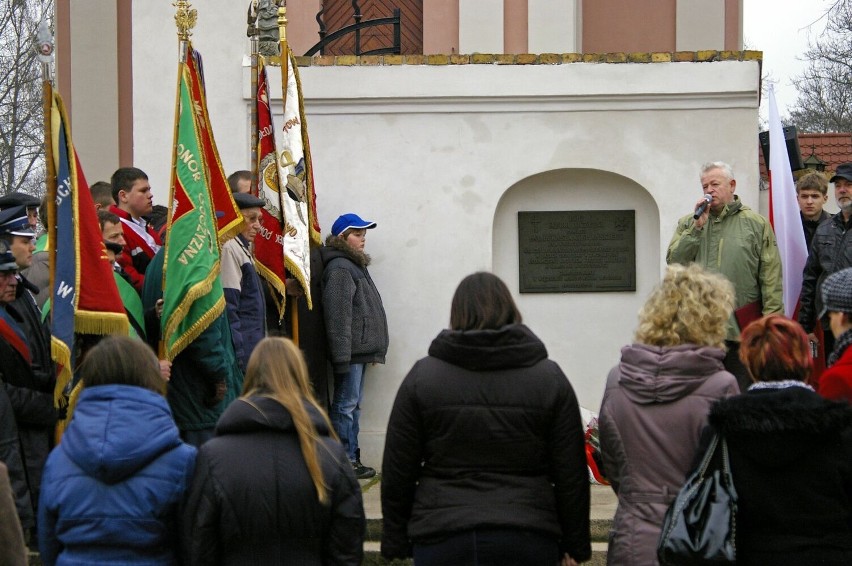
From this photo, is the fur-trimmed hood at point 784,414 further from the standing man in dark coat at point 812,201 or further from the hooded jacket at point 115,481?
the standing man in dark coat at point 812,201

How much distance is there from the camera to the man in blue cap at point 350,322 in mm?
9453

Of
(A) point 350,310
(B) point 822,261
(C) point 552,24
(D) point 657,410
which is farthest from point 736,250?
(C) point 552,24

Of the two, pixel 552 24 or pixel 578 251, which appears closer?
pixel 578 251

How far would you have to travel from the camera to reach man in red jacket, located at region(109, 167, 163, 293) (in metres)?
8.10

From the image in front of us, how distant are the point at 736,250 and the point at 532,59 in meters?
2.60

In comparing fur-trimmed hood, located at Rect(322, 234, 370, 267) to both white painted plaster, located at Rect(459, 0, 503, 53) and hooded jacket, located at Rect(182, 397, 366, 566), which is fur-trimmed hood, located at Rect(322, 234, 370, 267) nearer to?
hooded jacket, located at Rect(182, 397, 366, 566)

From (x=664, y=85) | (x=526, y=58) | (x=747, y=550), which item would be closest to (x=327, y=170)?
(x=526, y=58)

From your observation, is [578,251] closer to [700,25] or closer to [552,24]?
[552,24]

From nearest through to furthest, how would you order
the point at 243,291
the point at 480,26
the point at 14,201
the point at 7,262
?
the point at 7,262
the point at 14,201
the point at 243,291
the point at 480,26

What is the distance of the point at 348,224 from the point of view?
9641 mm

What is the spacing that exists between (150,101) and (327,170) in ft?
5.82

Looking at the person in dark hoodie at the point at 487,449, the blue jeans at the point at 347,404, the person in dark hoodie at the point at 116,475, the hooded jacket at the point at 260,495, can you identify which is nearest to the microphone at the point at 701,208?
the blue jeans at the point at 347,404

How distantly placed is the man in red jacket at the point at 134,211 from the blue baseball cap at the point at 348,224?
5.68 ft

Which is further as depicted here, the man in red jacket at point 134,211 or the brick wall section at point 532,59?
the brick wall section at point 532,59
